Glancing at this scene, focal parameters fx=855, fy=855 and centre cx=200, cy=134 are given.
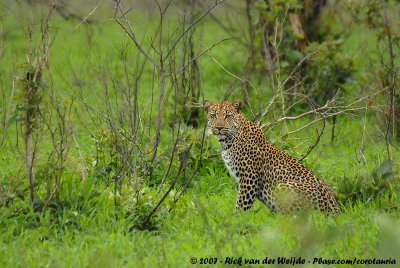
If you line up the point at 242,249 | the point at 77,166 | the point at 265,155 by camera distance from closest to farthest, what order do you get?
the point at 242,249 < the point at 77,166 < the point at 265,155

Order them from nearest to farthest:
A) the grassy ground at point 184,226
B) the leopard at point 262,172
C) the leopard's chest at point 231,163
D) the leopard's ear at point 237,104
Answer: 1. the grassy ground at point 184,226
2. the leopard at point 262,172
3. the leopard's chest at point 231,163
4. the leopard's ear at point 237,104

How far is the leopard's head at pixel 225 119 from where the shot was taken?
826 cm

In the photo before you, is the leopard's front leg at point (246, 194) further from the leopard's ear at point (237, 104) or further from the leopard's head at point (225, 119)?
the leopard's ear at point (237, 104)

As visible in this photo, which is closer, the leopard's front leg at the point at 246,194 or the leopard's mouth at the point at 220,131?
the leopard's front leg at the point at 246,194

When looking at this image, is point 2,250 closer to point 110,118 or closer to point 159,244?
point 159,244

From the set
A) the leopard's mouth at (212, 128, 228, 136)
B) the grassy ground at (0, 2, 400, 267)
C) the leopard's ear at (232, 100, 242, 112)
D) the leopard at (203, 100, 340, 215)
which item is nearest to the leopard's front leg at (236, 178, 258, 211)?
the leopard at (203, 100, 340, 215)

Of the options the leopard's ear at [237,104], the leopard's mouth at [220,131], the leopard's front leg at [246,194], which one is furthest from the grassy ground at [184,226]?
the leopard's ear at [237,104]

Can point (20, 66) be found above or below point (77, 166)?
above

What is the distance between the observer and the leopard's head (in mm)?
8258

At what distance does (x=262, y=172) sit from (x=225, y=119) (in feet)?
2.17

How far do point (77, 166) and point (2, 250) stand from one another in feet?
4.70

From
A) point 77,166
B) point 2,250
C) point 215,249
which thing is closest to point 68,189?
point 77,166

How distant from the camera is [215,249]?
635 cm

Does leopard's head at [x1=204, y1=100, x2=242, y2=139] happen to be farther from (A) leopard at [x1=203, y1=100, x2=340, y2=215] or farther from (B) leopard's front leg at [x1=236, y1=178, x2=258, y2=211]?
(B) leopard's front leg at [x1=236, y1=178, x2=258, y2=211]
